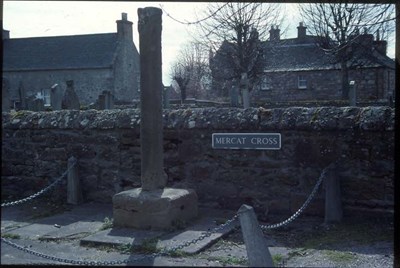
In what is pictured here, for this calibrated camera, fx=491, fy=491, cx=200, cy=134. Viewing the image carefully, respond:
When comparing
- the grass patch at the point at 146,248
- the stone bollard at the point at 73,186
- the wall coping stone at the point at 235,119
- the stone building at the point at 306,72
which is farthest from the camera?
the stone building at the point at 306,72

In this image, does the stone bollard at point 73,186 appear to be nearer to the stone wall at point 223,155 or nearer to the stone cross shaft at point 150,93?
the stone wall at point 223,155

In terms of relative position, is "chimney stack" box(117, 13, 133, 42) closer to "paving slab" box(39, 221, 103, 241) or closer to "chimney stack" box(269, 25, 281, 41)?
"chimney stack" box(269, 25, 281, 41)

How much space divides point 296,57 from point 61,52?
69.3 feet

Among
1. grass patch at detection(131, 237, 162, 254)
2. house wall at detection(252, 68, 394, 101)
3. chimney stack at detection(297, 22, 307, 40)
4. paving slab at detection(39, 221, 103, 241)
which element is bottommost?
paving slab at detection(39, 221, 103, 241)

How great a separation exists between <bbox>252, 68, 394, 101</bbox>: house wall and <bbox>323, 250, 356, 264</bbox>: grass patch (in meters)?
31.4

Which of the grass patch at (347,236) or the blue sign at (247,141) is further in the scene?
the blue sign at (247,141)

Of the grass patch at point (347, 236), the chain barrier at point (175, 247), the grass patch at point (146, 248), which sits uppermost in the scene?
the chain barrier at point (175, 247)

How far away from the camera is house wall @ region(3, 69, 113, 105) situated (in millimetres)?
41094

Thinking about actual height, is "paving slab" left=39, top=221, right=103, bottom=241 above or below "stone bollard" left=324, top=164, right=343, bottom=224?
below

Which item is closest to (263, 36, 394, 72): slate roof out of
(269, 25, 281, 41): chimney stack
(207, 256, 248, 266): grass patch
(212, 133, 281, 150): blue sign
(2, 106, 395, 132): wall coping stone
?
(269, 25, 281, 41): chimney stack

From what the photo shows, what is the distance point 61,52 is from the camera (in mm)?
44594

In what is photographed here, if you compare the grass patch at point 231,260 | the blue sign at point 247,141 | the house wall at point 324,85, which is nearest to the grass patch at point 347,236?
the grass patch at point 231,260

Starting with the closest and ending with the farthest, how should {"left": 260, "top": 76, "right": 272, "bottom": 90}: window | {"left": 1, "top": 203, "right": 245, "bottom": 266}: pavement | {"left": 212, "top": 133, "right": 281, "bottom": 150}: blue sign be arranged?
{"left": 1, "top": 203, "right": 245, "bottom": 266}: pavement
{"left": 212, "top": 133, "right": 281, "bottom": 150}: blue sign
{"left": 260, "top": 76, "right": 272, "bottom": 90}: window

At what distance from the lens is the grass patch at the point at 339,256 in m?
5.02
